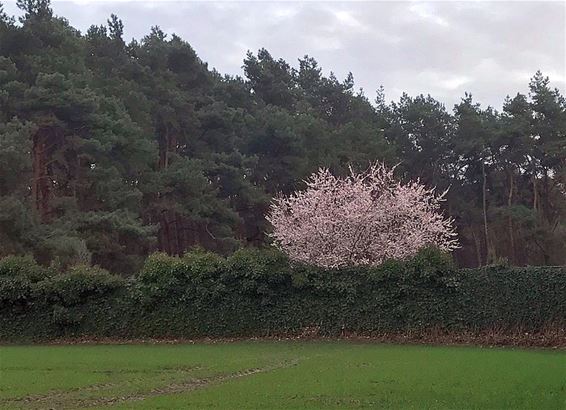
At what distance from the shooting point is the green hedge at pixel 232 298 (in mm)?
21500

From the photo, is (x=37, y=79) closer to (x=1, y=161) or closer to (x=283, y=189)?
(x=1, y=161)

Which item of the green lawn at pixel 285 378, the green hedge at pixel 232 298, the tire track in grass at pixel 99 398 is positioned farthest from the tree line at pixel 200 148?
the tire track in grass at pixel 99 398

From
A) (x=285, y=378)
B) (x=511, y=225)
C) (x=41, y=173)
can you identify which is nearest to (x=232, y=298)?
(x=285, y=378)

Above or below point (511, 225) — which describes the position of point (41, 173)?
above

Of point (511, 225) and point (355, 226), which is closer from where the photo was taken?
point (355, 226)

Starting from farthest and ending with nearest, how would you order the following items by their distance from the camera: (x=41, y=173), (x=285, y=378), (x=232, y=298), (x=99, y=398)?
(x=41, y=173)
(x=232, y=298)
(x=285, y=378)
(x=99, y=398)

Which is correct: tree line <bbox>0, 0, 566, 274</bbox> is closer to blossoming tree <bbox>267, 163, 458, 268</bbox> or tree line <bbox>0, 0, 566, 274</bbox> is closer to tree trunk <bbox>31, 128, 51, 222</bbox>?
tree trunk <bbox>31, 128, 51, 222</bbox>

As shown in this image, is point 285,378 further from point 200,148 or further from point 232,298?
point 200,148

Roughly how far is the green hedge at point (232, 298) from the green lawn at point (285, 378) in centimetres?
320

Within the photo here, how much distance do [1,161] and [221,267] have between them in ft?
32.8

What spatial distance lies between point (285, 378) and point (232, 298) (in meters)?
11.0

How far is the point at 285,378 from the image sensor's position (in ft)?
38.6

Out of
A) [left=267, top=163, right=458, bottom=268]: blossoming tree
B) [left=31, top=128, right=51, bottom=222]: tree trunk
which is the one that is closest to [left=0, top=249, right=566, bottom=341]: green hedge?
[left=267, top=163, right=458, bottom=268]: blossoming tree

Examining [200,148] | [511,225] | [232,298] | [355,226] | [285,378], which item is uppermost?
[200,148]
